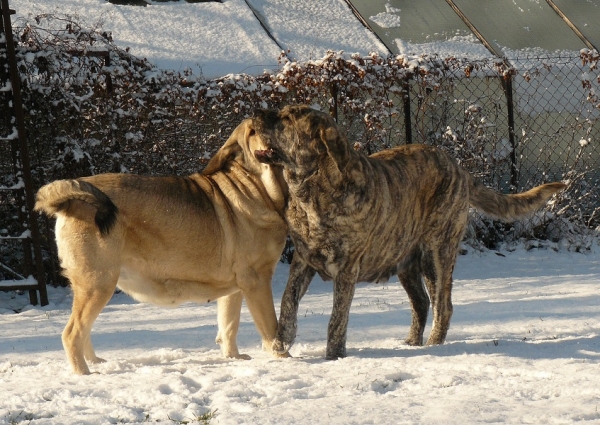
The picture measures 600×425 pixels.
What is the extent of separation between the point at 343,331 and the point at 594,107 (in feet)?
24.1

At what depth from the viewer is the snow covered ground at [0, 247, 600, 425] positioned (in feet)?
12.7

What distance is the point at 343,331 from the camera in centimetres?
525

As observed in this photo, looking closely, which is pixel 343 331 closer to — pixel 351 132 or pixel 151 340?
pixel 151 340

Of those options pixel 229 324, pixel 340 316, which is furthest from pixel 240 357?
pixel 340 316

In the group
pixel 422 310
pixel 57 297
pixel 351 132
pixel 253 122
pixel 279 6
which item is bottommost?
pixel 57 297

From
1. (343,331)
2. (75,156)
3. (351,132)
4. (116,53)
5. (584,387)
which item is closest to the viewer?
(584,387)

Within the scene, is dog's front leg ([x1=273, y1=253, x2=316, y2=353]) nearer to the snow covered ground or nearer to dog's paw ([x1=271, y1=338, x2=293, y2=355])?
dog's paw ([x1=271, y1=338, x2=293, y2=355])

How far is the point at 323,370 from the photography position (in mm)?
4695

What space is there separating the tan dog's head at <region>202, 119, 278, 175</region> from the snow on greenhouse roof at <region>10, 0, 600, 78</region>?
5.86 m

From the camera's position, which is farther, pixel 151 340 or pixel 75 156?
pixel 75 156

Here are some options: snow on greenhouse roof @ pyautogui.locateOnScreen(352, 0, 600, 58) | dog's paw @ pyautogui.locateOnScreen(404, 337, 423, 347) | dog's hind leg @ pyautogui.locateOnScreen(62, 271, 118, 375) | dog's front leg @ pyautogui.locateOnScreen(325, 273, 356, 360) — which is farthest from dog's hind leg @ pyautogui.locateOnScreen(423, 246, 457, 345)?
snow on greenhouse roof @ pyautogui.locateOnScreen(352, 0, 600, 58)

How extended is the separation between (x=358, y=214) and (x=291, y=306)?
75cm

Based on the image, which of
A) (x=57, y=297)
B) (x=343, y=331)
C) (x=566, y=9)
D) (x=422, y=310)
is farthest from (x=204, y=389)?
(x=566, y=9)

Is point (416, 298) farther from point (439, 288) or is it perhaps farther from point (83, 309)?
point (83, 309)
